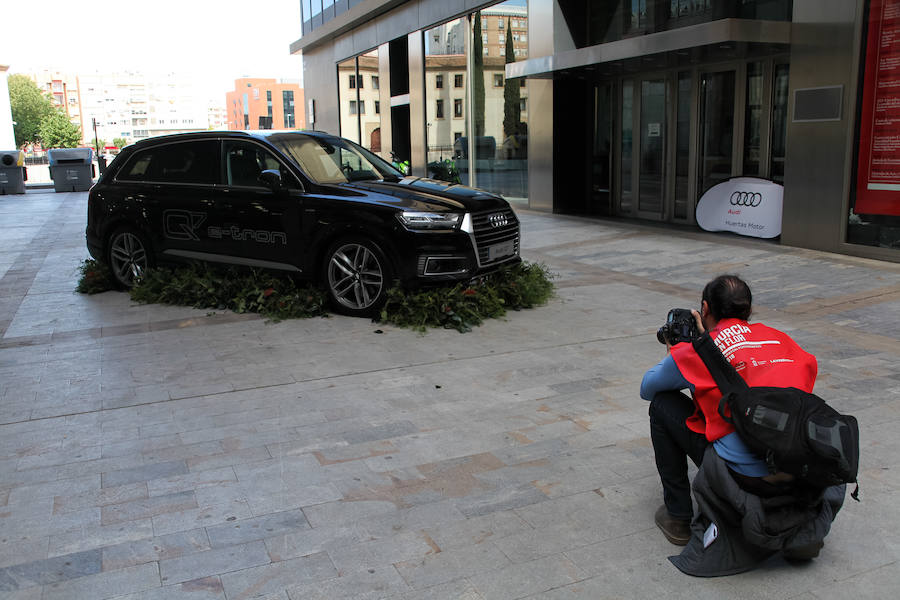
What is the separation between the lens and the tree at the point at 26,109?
121 metres

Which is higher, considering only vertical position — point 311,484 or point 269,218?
point 269,218

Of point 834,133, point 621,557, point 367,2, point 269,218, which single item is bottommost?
point 621,557

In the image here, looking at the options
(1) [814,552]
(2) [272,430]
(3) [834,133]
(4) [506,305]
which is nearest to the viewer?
(1) [814,552]

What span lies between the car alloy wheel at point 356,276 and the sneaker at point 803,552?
4.72 m

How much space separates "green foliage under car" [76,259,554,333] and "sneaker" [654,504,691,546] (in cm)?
373

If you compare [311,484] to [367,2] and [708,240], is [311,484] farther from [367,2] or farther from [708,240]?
[367,2]

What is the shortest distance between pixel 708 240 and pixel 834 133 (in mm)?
2465

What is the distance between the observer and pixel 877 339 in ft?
21.1

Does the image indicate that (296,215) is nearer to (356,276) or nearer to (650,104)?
(356,276)

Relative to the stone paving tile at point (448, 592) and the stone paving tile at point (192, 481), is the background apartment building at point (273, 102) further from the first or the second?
the stone paving tile at point (448, 592)

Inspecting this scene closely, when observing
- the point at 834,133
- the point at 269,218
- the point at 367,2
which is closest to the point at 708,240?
the point at 834,133

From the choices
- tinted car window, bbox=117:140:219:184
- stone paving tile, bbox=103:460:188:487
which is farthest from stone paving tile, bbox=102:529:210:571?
tinted car window, bbox=117:140:219:184

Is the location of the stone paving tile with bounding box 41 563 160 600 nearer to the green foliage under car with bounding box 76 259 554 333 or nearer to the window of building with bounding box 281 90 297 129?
the green foliage under car with bounding box 76 259 554 333

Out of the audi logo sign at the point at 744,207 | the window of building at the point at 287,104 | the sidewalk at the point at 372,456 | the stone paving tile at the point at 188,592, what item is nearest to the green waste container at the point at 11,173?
the sidewalk at the point at 372,456
